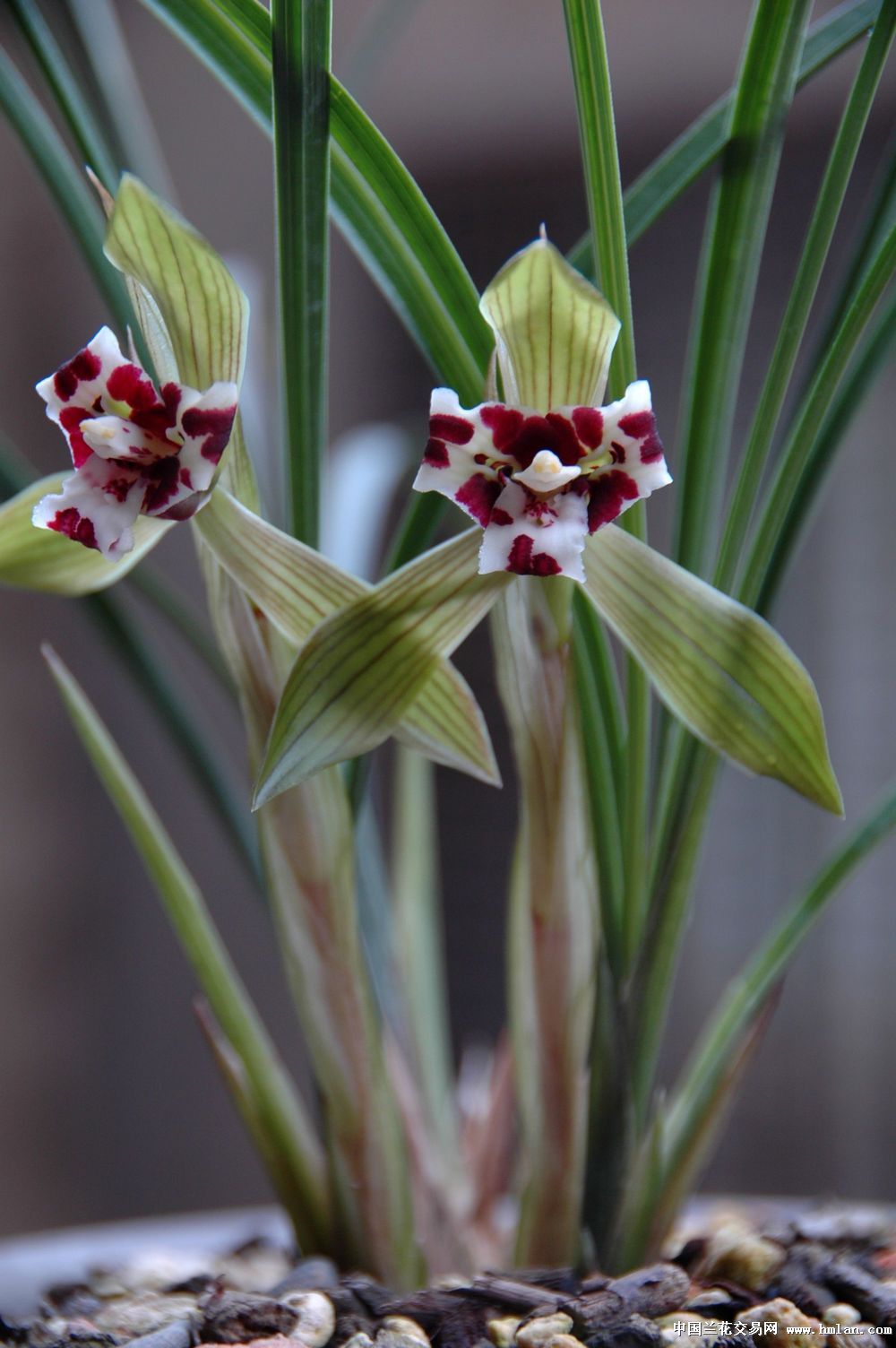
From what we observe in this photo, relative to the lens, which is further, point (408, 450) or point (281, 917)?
point (408, 450)

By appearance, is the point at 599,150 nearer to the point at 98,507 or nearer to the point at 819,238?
the point at 819,238

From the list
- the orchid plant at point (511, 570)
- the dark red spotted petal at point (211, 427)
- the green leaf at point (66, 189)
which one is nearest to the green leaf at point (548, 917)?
the orchid plant at point (511, 570)

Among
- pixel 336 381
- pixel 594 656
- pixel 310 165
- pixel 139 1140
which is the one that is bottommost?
pixel 139 1140

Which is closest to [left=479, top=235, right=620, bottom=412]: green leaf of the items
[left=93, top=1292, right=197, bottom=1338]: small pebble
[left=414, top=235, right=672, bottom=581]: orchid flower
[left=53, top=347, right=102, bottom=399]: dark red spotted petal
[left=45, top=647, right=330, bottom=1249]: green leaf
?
[left=414, top=235, right=672, bottom=581]: orchid flower

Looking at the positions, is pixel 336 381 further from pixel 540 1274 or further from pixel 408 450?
pixel 540 1274

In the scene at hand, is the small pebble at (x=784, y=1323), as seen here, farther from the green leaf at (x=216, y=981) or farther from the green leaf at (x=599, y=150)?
the green leaf at (x=599, y=150)

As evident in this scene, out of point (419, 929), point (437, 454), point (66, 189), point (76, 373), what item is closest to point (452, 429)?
point (437, 454)

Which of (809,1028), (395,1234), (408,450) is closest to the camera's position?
(395,1234)

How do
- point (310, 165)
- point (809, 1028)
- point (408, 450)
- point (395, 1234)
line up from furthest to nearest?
point (809, 1028), point (408, 450), point (395, 1234), point (310, 165)

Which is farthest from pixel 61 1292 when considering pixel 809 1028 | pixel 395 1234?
pixel 809 1028
